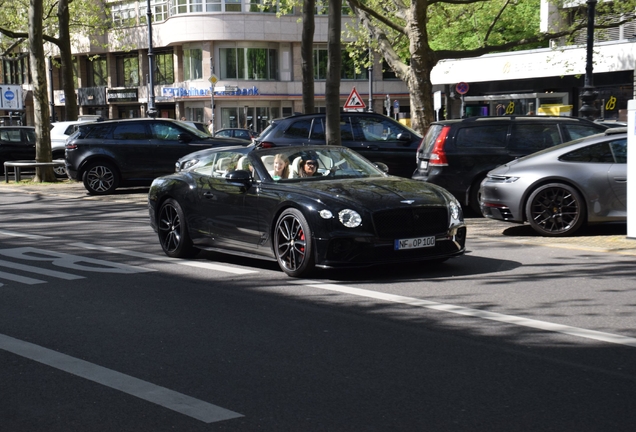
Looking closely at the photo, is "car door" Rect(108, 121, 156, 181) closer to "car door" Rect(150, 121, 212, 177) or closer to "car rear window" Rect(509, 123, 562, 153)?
"car door" Rect(150, 121, 212, 177)

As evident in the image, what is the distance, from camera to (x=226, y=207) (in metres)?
10.6

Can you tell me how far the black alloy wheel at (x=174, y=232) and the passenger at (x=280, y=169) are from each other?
1.50 m

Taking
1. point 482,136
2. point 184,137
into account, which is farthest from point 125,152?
point 482,136

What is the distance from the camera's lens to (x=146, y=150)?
904 inches

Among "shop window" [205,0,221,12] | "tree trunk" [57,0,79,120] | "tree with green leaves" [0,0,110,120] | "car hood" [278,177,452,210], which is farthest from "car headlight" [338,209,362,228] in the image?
"shop window" [205,0,221,12]

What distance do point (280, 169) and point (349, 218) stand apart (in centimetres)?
150

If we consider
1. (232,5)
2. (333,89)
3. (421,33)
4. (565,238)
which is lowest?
(565,238)

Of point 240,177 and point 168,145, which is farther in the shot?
point 168,145

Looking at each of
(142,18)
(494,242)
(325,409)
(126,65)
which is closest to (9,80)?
(126,65)

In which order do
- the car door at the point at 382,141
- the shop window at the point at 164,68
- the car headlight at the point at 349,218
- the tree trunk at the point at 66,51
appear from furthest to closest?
the shop window at the point at 164,68, the tree trunk at the point at 66,51, the car door at the point at 382,141, the car headlight at the point at 349,218

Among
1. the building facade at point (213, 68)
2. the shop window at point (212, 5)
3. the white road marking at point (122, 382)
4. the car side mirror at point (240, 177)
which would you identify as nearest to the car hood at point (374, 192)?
the car side mirror at point (240, 177)

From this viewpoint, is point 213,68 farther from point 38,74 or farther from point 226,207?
point 226,207

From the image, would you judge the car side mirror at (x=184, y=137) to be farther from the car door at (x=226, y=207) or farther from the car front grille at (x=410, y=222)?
the car front grille at (x=410, y=222)

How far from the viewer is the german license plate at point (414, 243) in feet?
30.7
